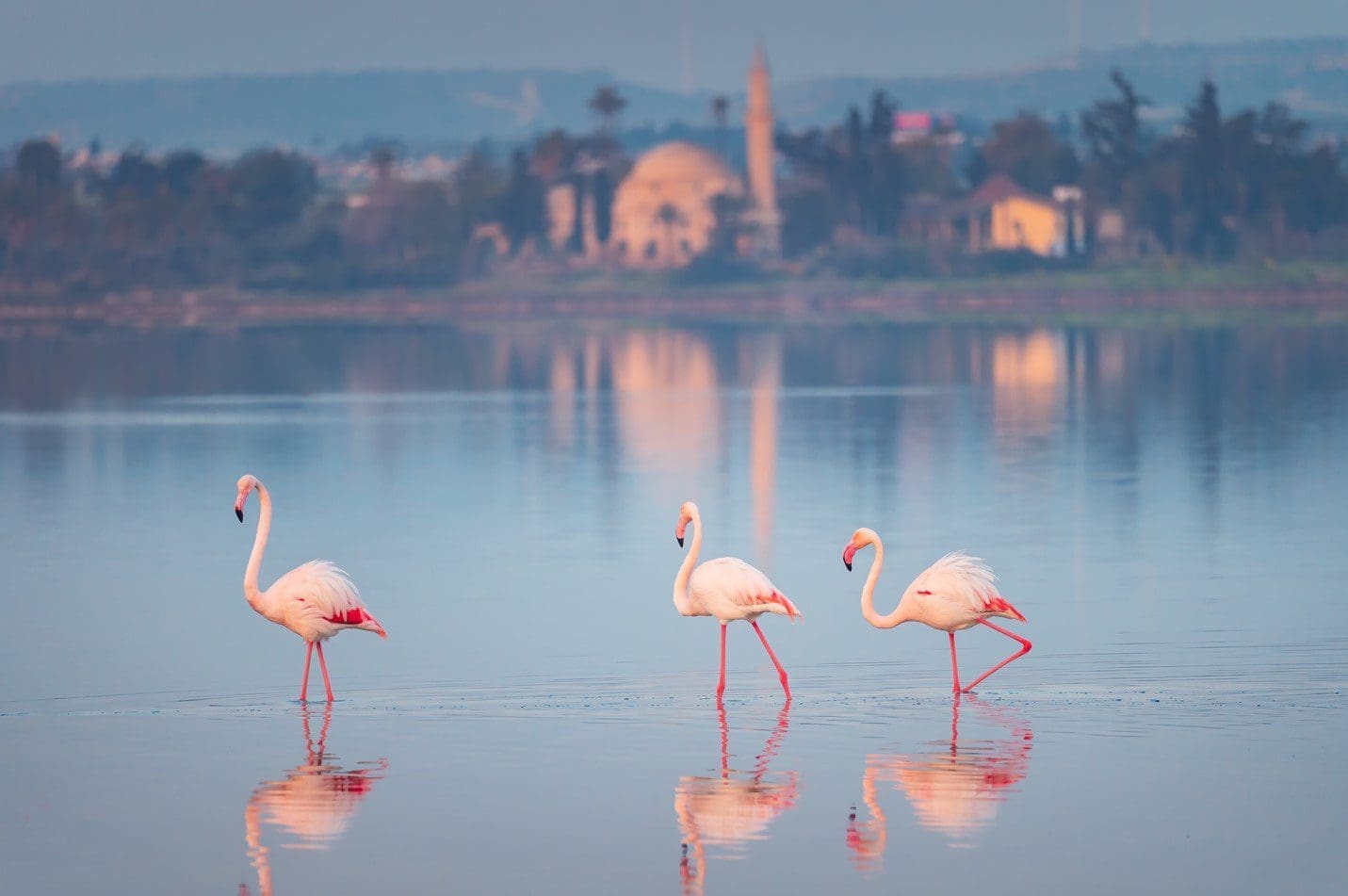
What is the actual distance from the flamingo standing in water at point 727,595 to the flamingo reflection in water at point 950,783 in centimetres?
134

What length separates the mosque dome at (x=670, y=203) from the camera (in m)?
168

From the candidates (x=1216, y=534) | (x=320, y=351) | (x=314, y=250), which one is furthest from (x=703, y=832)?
(x=314, y=250)

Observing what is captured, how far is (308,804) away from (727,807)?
203cm

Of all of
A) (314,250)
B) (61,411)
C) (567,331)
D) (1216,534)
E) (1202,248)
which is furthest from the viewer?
(314,250)

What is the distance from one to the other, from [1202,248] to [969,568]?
118421mm

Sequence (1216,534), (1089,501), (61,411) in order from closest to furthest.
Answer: (1216,534)
(1089,501)
(61,411)

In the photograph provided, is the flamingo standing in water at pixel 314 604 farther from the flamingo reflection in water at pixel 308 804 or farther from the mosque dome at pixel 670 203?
the mosque dome at pixel 670 203

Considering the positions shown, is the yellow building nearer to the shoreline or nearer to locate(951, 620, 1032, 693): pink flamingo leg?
the shoreline

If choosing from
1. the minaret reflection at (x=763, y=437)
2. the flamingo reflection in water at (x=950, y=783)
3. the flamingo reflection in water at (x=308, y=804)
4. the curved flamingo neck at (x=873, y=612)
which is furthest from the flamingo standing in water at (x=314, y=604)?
the minaret reflection at (x=763, y=437)

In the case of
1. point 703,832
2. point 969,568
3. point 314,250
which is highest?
point 314,250

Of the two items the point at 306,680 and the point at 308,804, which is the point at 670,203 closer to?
the point at 306,680

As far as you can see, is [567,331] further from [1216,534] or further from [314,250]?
[1216,534]

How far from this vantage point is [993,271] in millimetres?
131375

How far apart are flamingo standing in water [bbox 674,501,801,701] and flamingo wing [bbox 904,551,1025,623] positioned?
760mm
